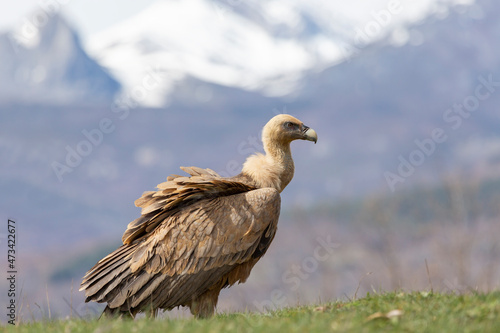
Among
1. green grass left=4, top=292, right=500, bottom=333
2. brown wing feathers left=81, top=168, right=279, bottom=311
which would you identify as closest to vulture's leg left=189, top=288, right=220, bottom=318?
brown wing feathers left=81, top=168, right=279, bottom=311

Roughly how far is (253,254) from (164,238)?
4.29 ft

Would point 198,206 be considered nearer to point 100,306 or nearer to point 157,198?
point 157,198

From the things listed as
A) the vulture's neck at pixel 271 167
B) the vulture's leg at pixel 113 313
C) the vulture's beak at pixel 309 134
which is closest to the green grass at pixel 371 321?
the vulture's leg at pixel 113 313

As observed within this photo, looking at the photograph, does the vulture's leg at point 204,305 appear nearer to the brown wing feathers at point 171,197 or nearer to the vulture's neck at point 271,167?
the brown wing feathers at point 171,197

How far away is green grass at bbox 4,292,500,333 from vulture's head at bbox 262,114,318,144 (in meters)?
3.54

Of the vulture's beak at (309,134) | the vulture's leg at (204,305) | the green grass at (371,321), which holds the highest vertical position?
the vulture's beak at (309,134)

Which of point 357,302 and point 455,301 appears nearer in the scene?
point 455,301

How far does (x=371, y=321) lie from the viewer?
20.7 feet

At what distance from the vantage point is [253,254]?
9336 millimetres

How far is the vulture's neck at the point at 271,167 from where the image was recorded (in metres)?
9.98

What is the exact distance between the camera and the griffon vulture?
891cm

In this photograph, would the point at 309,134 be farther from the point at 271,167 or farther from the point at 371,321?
the point at 371,321

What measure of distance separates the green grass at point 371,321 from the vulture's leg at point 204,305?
1.99 metres

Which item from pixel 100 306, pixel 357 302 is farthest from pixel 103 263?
pixel 357 302
